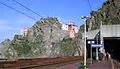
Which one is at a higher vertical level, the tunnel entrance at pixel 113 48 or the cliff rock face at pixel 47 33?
the cliff rock face at pixel 47 33

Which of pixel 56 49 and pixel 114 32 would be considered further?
pixel 56 49

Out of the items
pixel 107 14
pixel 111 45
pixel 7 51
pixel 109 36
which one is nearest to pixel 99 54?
pixel 109 36

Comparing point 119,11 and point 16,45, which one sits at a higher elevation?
point 119,11

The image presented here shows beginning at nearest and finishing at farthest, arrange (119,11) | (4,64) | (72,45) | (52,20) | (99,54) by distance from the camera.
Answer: (4,64), (99,54), (72,45), (119,11), (52,20)

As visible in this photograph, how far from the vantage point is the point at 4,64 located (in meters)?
27.1

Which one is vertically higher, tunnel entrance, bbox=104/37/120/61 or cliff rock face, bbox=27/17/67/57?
cliff rock face, bbox=27/17/67/57

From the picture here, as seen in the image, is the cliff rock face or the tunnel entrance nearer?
the tunnel entrance

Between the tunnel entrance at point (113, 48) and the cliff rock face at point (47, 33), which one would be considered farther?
the cliff rock face at point (47, 33)

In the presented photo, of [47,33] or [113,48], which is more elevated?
[47,33]

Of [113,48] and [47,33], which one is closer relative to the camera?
[113,48]

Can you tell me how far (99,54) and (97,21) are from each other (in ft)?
122

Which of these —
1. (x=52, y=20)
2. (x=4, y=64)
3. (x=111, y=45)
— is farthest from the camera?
(x=52, y=20)

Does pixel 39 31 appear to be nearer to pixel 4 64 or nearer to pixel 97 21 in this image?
pixel 97 21

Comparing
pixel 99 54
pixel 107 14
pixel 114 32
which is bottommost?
pixel 99 54
